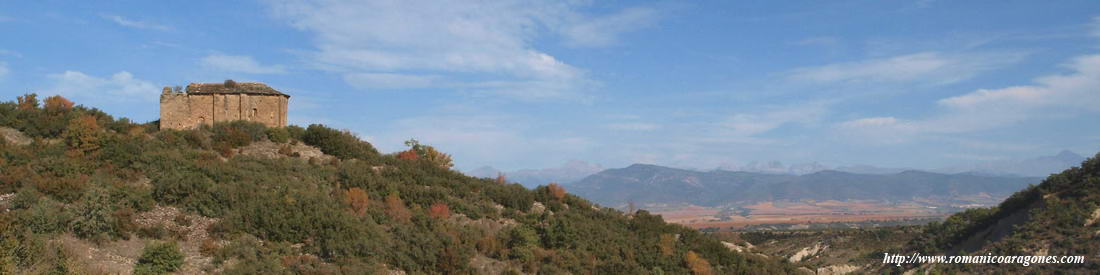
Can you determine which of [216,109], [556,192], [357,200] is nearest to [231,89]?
[216,109]

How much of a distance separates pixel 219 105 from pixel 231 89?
1.01 meters

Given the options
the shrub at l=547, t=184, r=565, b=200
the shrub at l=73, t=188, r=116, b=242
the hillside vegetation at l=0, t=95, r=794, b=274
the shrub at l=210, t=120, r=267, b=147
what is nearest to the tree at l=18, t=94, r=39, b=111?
the hillside vegetation at l=0, t=95, r=794, b=274

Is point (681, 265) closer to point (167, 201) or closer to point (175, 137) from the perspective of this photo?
point (167, 201)

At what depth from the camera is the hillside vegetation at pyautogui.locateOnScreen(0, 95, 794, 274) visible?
52.3 ft

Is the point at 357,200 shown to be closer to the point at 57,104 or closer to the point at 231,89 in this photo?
the point at 231,89

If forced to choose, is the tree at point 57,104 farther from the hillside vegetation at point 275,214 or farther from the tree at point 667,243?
the tree at point 667,243

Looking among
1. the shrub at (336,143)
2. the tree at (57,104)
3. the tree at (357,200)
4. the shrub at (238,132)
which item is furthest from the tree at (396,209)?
the tree at (57,104)

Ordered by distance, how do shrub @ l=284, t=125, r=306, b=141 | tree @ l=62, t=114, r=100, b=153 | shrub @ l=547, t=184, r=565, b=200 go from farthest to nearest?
shrub @ l=284, t=125, r=306, b=141
shrub @ l=547, t=184, r=565, b=200
tree @ l=62, t=114, r=100, b=153

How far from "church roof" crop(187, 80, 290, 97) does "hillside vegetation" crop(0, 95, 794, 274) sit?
3055mm

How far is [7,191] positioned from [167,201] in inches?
161

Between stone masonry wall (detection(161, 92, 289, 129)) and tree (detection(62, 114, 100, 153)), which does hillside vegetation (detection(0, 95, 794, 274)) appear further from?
stone masonry wall (detection(161, 92, 289, 129))

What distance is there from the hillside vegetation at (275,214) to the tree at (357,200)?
70 millimetres

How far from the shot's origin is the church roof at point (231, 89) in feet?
104

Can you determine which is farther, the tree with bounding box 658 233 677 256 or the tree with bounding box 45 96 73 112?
the tree with bounding box 45 96 73 112
